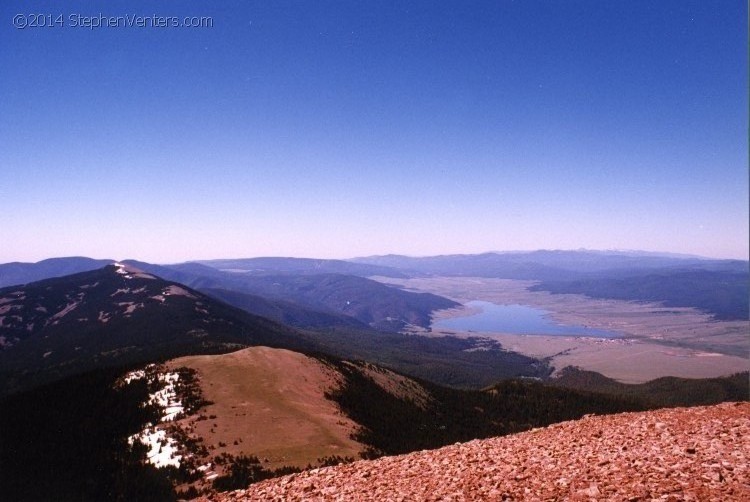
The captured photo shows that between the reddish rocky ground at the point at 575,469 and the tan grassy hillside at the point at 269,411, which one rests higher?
the reddish rocky ground at the point at 575,469

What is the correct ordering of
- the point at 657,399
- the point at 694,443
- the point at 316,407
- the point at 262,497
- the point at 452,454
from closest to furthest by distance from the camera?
the point at 694,443 < the point at 262,497 < the point at 452,454 < the point at 316,407 < the point at 657,399

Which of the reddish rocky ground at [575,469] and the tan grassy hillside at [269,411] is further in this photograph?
the tan grassy hillside at [269,411]

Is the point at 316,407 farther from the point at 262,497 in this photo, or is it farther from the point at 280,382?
the point at 262,497

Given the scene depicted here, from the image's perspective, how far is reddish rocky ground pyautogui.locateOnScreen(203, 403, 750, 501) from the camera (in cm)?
1484

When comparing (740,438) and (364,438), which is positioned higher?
(740,438)

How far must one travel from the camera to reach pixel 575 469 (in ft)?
56.6

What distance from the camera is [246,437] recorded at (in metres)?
45.7

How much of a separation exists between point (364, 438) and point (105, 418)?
35741 mm

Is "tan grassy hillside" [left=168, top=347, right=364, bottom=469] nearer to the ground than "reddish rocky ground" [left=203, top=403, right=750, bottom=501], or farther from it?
nearer to the ground

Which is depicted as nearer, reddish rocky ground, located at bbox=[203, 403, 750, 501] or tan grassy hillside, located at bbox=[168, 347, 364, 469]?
reddish rocky ground, located at bbox=[203, 403, 750, 501]

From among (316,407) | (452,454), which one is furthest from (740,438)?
(316,407)

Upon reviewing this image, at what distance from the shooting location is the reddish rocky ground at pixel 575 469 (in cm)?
1484

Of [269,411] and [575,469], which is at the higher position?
[575,469]

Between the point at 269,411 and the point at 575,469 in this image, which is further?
the point at 269,411
